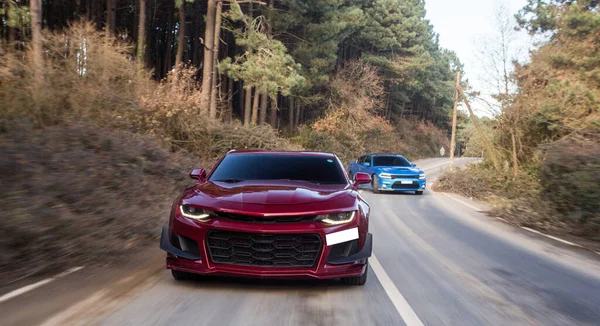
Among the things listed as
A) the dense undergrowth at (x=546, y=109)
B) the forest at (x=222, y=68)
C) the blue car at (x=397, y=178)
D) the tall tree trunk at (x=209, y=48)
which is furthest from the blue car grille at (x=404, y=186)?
the tall tree trunk at (x=209, y=48)

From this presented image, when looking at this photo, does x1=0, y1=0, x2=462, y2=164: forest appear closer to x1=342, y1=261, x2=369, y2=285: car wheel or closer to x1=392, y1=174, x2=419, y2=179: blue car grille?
x1=392, y1=174, x2=419, y2=179: blue car grille

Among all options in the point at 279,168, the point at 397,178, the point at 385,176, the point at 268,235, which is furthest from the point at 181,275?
the point at 397,178

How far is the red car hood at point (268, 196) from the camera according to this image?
16.4 ft

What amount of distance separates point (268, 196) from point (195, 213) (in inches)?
29.4

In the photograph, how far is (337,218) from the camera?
5109 millimetres

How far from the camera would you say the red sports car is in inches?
191

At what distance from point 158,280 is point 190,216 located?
945 millimetres

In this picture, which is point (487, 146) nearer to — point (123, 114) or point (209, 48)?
point (209, 48)

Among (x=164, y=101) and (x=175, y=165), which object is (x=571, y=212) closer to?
(x=175, y=165)

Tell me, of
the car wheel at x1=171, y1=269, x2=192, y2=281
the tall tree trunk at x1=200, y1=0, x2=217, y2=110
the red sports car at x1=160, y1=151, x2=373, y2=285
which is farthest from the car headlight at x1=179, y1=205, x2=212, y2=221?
the tall tree trunk at x1=200, y1=0, x2=217, y2=110

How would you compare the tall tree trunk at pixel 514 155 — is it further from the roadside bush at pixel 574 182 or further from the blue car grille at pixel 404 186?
the roadside bush at pixel 574 182

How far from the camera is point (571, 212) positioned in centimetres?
1072

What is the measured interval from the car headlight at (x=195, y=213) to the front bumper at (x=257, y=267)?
0.06 m

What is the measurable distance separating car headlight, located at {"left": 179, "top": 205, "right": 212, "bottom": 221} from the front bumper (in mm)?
64
